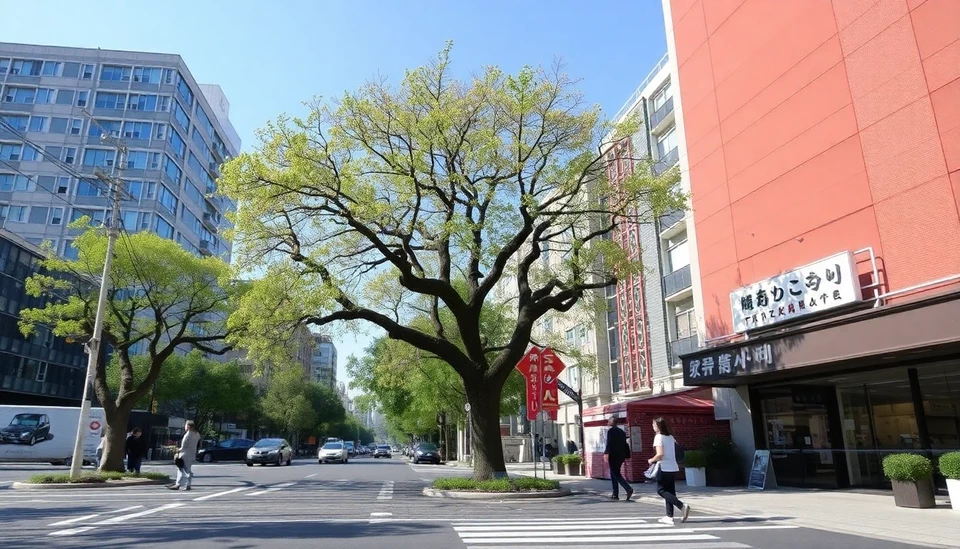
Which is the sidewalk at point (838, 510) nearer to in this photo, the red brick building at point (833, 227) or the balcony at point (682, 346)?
the red brick building at point (833, 227)

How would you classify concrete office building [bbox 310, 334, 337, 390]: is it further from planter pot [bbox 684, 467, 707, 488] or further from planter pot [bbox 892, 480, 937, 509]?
planter pot [bbox 892, 480, 937, 509]

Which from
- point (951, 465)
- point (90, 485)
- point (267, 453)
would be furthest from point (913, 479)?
point (267, 453)

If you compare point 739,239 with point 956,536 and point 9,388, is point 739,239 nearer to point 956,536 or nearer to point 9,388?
point 956,536

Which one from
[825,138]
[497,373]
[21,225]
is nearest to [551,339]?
[497,373]

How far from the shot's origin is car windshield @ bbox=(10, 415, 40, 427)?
93.6 feet

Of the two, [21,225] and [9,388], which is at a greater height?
[21,225]

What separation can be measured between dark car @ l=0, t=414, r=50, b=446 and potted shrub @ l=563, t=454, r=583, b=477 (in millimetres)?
25321

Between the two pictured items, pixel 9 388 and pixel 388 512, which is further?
pixel 9 388

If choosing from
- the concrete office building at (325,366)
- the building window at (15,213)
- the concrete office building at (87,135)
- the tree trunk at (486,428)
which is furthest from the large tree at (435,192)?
the concrete office building at (325,366)

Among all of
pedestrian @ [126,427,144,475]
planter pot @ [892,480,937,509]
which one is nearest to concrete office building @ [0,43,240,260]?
pedestrian @ [126,427,144,475]

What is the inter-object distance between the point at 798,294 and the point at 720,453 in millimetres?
5338

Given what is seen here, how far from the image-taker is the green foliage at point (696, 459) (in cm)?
1695

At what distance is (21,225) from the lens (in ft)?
168

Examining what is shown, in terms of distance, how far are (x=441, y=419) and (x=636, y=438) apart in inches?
1225
